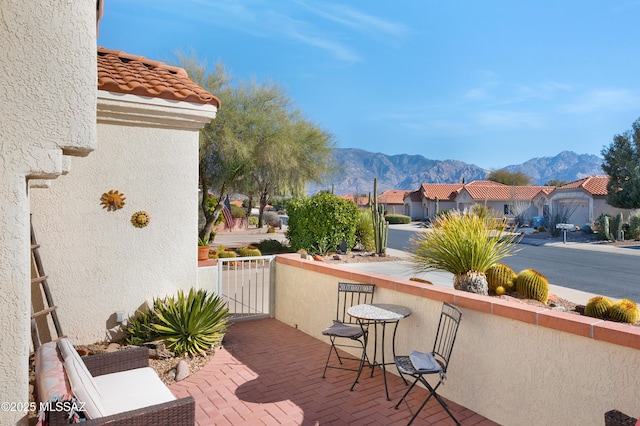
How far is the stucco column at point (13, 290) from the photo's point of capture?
236 cm

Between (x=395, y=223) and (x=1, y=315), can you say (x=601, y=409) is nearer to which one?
(x=1, y=315)

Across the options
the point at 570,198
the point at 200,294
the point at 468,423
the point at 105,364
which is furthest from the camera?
the point at 570,198

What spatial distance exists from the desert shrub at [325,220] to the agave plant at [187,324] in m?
8.13

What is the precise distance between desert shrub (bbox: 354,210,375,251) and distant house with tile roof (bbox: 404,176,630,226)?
4864 mm

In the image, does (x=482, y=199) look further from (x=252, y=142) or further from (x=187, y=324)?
(x=187, y=324)

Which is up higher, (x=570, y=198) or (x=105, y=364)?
(x=570, y=198)

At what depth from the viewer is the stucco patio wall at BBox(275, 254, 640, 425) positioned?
10.7 feet

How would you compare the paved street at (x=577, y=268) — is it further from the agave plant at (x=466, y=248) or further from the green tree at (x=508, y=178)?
the green tree at (x=508, y=178)

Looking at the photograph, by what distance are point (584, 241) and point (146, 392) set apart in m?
29.1

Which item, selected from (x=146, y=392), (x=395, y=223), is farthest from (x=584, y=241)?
(x=146, y=392)

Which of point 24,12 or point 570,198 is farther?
point 570,198

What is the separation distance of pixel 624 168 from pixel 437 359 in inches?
1358

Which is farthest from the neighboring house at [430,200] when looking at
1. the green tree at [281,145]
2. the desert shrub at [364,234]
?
the desert shrub at [364,234]

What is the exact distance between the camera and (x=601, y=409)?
10.9 feet
